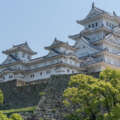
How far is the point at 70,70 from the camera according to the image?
144 ft

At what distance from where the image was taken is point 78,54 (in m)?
48.9

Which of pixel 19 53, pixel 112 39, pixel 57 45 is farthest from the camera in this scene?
pixel 19 53

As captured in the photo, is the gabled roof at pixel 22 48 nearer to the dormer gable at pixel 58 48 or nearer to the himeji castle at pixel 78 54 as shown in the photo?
the himeji castle at pixel 78 54

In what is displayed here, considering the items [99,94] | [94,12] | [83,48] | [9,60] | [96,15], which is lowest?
[99,94]

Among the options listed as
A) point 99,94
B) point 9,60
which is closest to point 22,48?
point 9,60

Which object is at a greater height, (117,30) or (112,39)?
(117,30)

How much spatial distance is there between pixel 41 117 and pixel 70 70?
72.2 ft

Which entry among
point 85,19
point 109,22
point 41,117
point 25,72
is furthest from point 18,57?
point 41,117

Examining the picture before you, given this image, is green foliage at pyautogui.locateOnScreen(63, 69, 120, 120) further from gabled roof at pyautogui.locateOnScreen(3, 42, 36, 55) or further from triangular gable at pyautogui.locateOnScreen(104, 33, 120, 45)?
gabled roof at pyautogui.locateOnScreen(3, 42, 36, 55)

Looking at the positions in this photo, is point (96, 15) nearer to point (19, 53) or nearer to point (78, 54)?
point (78, 54)

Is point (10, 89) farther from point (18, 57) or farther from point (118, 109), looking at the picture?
point (18, 57)

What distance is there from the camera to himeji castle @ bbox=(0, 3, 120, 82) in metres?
44.1

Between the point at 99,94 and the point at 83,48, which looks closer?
the point at 99,94

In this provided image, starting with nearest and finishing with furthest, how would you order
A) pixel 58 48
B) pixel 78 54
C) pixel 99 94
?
pixel 99 94 → pixel 58 48 → pixel 78 54
